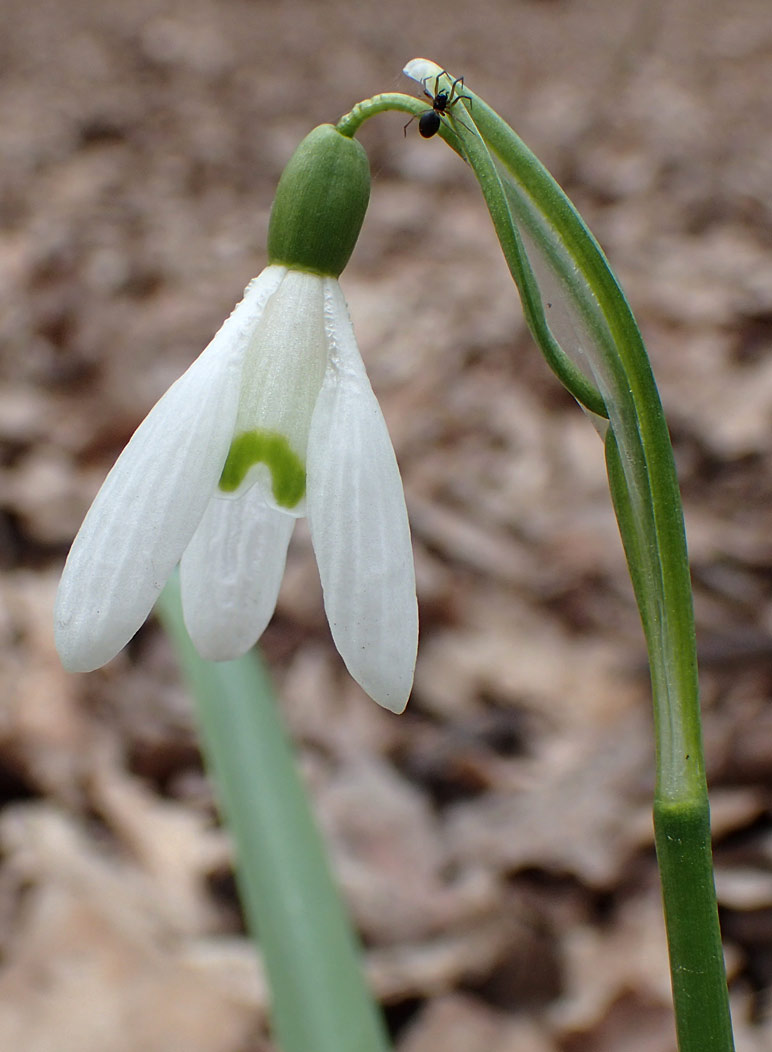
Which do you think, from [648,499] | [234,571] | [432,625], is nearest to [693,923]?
[648,499]

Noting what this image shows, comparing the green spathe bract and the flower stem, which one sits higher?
the flower stem

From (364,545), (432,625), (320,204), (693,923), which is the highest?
(432,625)

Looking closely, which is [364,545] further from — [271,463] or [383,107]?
[383,107]

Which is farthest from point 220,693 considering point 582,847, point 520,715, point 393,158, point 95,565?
point 393,158

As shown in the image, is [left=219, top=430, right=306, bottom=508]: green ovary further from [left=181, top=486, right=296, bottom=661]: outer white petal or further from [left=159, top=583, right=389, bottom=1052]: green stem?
[left=159, top=583, right=389, bottom=1052]: green stem

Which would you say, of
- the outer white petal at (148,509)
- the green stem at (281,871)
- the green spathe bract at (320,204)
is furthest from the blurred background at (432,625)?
the green spathe bract at (320,204)

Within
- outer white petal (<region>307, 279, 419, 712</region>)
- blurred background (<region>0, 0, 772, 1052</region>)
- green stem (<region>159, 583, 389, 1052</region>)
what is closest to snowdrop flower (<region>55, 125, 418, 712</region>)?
outer white petal (<region>307, 279, 419, 712</region>)

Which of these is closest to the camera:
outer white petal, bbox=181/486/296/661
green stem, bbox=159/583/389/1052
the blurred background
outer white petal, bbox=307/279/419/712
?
outer white petal, bbox=307/279/419/712
